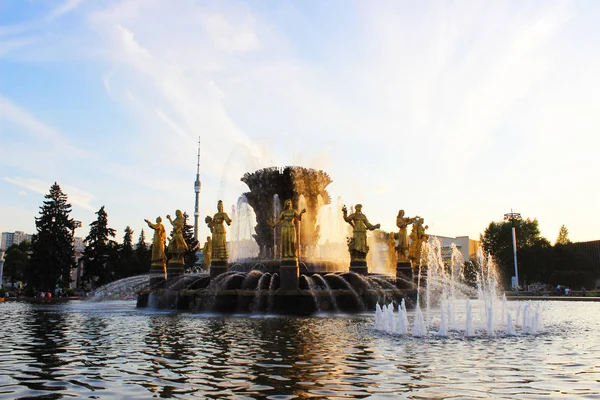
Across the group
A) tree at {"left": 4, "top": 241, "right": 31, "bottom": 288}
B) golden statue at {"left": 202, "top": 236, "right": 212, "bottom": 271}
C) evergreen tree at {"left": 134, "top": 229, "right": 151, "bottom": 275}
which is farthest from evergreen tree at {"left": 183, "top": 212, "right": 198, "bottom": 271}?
golden statue at {"left": 202, "top": 236, "right": 212, "bottom": 271}

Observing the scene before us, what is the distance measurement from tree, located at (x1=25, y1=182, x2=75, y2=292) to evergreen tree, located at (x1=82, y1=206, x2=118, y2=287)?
324 inches

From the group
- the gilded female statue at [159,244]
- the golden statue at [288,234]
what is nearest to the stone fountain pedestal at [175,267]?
the gilded female statue at [159,244]

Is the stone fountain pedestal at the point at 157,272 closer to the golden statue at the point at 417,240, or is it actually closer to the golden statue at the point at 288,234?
the golden statue at the point at 288,234

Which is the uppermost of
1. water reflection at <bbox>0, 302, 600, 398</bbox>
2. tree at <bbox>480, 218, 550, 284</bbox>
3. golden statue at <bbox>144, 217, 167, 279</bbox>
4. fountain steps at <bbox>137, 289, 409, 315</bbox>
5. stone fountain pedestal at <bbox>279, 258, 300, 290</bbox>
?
tree at <bbox>480, 218, 550, 284</bbox>

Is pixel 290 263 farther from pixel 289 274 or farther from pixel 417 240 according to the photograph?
pixel 417 240

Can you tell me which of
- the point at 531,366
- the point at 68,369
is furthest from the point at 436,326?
the point at 68,369

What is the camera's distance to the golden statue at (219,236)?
2359cm

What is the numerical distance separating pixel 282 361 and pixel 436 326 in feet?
23.8

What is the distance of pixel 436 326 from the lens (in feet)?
47.7

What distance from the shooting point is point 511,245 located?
80688 mm

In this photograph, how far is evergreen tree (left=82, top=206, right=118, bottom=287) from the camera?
6544 cm

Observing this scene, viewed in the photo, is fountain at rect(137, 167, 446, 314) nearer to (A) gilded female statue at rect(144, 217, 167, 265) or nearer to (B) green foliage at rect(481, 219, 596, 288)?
(A) gilded female statue at rect(144, 217, 167, 265)

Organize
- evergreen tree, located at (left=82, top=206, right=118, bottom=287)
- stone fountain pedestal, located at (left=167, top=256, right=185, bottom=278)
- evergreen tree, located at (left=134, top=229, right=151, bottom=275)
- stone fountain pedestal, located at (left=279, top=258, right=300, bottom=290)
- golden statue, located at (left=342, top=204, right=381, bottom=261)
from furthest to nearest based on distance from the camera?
evergreen tree, located at (left=134, top=229, right=151, bottom=275) < evergreen tree, located at (left=82, top=206, right=118, bottom=287) < stone fountain pedestal, located at (left=167, top=256, right=185, bottom=278) < golden statue, located at (left=342, top=204, right=381, bottom=261) < stone fountain pedestal, located at (left=279, top=258, right=300, bottom=290)

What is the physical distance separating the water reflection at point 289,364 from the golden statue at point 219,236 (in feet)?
33.4
